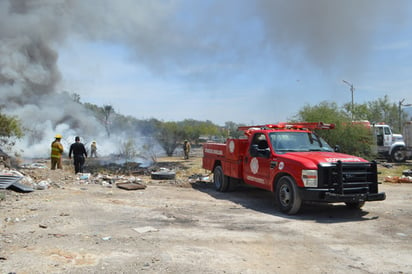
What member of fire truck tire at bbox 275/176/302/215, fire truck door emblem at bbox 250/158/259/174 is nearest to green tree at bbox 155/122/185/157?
fire truck door emblem at bbox 250/158/259/174

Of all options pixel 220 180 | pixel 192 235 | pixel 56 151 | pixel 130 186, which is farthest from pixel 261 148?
pixel 56 151

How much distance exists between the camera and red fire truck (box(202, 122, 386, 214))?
6758 mm

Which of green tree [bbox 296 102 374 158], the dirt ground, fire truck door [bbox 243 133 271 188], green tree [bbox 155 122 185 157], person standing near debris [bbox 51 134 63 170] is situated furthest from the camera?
green tree [bbox 155 122 185 157]

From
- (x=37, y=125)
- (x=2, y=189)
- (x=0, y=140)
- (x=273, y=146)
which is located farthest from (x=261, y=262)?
(x=37, y=125)

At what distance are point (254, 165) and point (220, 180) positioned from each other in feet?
6.71

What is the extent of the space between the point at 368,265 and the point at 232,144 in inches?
211

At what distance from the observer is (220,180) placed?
10312 mm

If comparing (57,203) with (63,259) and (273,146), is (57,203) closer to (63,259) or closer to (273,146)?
(63,259)

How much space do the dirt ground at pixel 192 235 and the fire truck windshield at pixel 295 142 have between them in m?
1.32

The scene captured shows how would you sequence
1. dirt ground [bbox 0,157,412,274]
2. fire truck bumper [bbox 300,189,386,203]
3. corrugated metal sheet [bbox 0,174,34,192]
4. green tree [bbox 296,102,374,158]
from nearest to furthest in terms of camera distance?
1. dirt ground [bbox 0,157,412,274]
2. fire truck bumper [bbox 300,189,386,203]
3. corrugated metal sheet [bbox 0,174,34,192]
4. green tree [bbox 296,102,374,158]

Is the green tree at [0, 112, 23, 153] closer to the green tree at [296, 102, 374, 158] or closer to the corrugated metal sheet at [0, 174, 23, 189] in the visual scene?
the corrugated metal sheet at [0, 174, 23, 189]

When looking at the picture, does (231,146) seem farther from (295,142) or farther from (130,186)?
(130,186)

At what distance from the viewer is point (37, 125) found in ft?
91.0

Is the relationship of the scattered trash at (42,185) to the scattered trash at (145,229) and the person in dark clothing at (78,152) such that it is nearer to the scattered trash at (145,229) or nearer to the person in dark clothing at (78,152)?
the person in dark clothing at (78,152)
